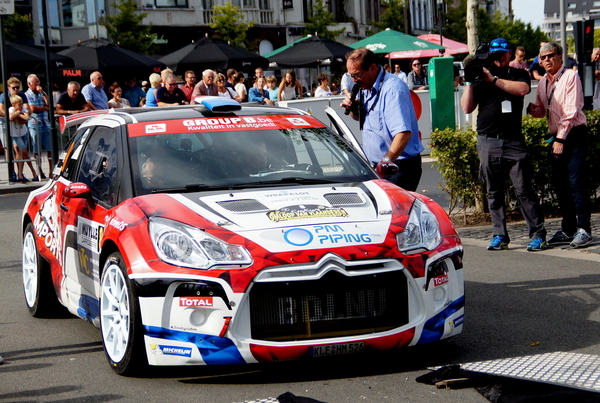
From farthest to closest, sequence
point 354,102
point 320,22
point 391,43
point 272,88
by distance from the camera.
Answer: point 320,22 < point 391,43 < point 272,88 < point 354,102

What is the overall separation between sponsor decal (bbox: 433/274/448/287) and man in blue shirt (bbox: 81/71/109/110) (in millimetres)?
14132

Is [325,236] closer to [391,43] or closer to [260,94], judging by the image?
[260,94]

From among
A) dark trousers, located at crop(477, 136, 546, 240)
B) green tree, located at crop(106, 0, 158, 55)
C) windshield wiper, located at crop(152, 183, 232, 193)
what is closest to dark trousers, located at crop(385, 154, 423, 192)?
dark trousers, located at crop(477, 136, 546, 240)

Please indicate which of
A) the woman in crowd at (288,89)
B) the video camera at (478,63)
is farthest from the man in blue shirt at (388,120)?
the woman in crowd at (288,89)

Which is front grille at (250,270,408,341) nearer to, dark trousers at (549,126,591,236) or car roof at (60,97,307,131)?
car roof at (60,97,307,131)

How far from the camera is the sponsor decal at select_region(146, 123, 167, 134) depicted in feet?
20.1

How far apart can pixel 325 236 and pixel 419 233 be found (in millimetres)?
589

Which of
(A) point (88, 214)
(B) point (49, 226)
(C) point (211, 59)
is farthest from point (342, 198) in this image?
(C) point (211, 59)

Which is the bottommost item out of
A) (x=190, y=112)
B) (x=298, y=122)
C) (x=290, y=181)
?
(x=290, y=181)

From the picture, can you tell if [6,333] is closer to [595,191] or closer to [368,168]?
[368,168]

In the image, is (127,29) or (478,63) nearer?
(478,63)

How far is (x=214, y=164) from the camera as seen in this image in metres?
5.94

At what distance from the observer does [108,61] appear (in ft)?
79.2

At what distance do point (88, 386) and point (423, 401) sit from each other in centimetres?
184
